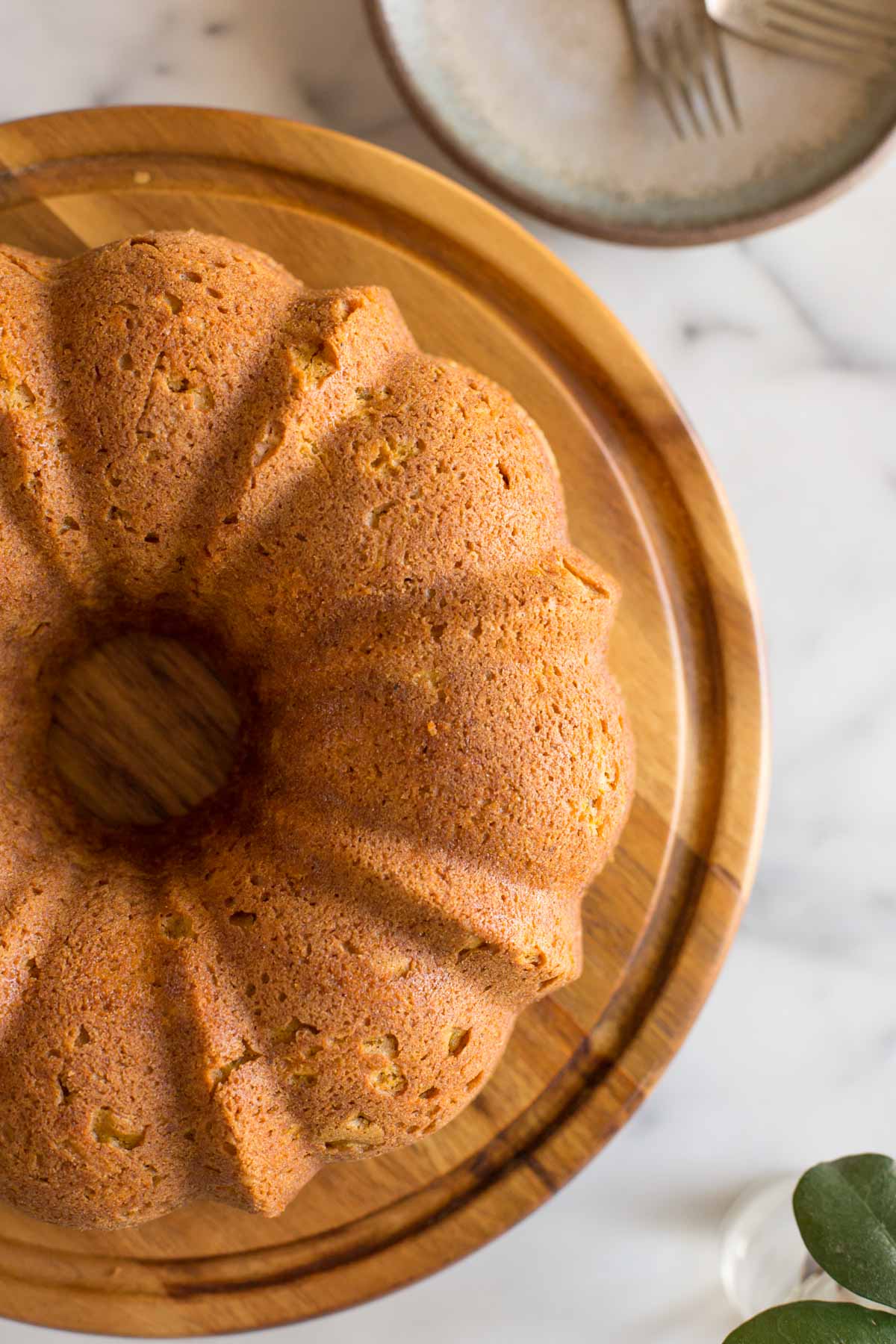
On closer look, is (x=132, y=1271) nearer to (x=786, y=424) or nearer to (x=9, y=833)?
(x=9, y=833)

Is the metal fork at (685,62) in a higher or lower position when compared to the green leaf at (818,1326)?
higher

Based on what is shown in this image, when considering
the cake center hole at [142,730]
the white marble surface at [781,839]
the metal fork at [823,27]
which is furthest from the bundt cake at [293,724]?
the metal fork at [823,27]

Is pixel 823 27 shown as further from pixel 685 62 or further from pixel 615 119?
Result: pixel 615 119

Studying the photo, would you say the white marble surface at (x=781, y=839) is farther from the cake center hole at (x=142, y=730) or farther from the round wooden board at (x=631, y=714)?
the cake center hole at (x=142, y=730)

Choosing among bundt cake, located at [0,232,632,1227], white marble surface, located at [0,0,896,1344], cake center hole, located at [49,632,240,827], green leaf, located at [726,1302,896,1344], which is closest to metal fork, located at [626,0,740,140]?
white marble surface, located at [0,0,896,1344]

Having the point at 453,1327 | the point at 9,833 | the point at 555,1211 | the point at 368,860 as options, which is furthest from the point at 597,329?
the point at 453,1327

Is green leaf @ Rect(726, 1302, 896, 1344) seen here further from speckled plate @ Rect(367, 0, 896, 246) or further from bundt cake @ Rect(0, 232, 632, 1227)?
speckled plate @ Rect(367, 0, 896, 246)
